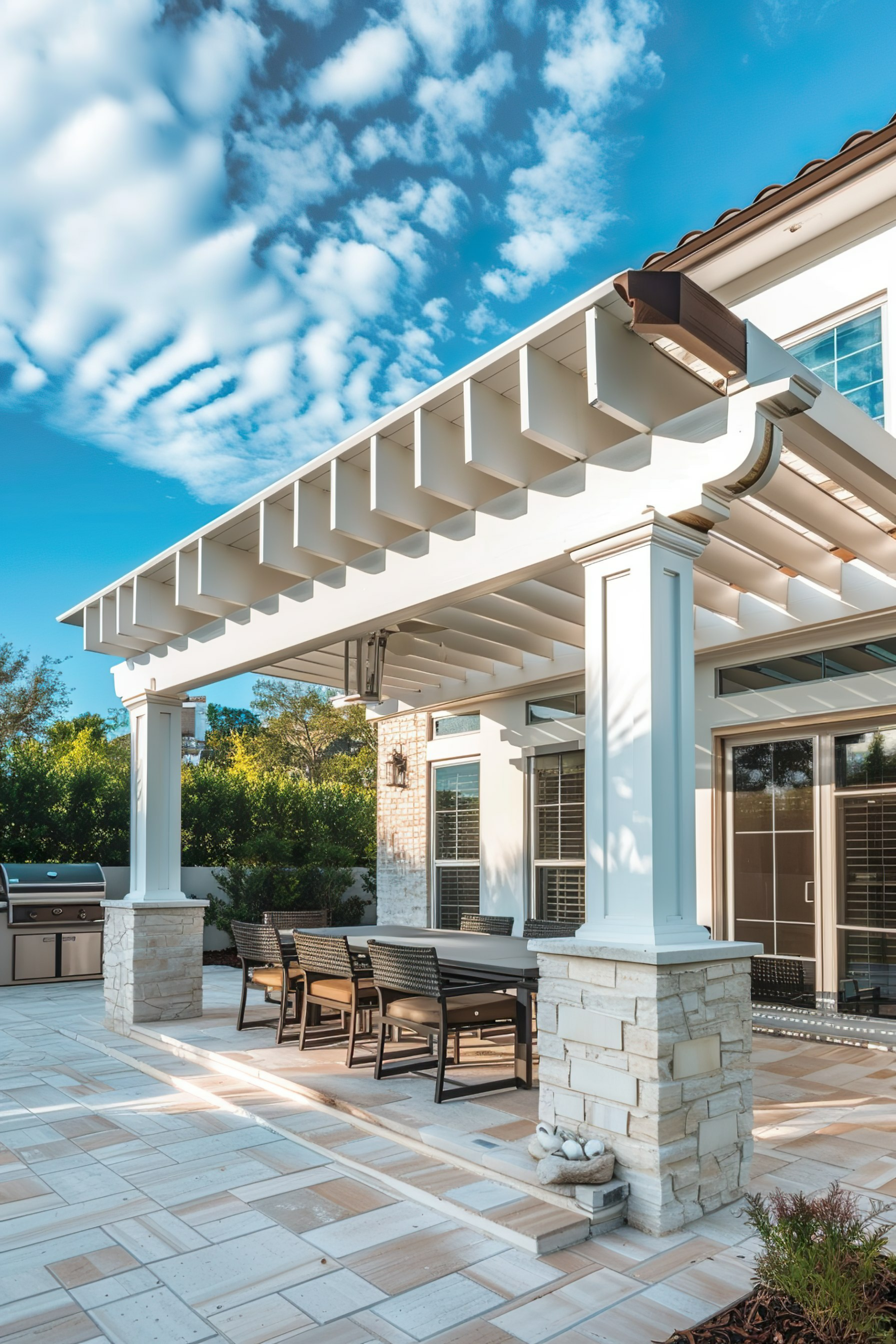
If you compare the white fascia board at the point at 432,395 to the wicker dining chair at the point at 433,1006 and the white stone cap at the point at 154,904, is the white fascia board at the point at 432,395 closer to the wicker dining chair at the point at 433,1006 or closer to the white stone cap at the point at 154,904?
the white stone cap at the point at 154,904

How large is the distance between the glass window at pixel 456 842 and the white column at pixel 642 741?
6.43 meters

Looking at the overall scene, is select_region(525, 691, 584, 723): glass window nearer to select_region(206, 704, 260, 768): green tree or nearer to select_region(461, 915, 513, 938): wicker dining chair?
select_region(461, 915, 513, 938): wicker dining chair

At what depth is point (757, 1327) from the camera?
2.56 meters

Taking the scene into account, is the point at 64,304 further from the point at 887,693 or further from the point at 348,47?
the point at 887,693

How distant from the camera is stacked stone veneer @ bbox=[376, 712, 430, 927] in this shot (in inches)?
432

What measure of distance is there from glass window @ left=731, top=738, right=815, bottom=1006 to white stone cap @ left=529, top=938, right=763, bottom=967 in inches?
136

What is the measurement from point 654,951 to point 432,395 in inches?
108

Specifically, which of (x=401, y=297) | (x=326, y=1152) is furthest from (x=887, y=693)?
(x=401, y=297)

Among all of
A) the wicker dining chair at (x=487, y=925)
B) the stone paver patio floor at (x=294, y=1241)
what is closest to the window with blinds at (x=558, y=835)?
the wicker dining chair at (x=487, y=925)

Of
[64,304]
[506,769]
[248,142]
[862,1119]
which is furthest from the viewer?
[64,304]

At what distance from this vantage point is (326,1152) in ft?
14.6

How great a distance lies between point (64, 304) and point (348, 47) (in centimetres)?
759

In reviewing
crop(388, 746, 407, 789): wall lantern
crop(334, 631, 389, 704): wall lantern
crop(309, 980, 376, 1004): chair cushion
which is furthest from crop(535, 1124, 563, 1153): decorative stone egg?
crop(388, 746, 407, 789): wall lantern

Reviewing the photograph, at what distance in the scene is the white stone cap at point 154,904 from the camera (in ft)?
24.7
